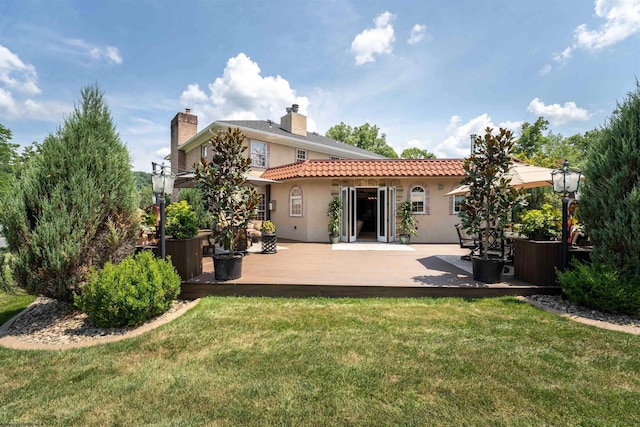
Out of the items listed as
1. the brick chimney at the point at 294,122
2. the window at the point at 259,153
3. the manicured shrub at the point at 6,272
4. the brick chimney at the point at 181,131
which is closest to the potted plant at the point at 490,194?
the manicured shrub at the point at 6,272

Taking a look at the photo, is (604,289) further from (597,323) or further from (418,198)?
(418,198)

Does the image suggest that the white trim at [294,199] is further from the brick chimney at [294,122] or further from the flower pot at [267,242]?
the brick chimney at [294,122]

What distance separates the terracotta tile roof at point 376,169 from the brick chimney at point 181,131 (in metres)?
10.0

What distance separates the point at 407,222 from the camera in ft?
38.3

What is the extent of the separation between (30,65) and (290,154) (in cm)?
1077

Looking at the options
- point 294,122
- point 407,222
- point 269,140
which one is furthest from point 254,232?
point 294,122

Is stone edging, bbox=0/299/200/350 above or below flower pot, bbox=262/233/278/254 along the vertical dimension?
below

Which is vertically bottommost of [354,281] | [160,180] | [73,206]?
[354,281]

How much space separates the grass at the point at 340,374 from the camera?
85.0 inches

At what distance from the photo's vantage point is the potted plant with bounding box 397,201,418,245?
1167cm

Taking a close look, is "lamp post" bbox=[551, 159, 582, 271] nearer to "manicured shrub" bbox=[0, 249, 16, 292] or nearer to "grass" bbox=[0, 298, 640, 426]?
"grass" bbox=[0, 298, 640, 426]

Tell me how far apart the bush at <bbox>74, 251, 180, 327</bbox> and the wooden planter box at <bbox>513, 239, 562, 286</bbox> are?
21.4ft

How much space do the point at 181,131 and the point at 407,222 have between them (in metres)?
16.0

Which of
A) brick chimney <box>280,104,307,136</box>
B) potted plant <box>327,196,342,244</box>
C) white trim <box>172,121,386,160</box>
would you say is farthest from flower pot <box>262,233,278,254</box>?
brick chimney <box>280,104,307,136</box>
